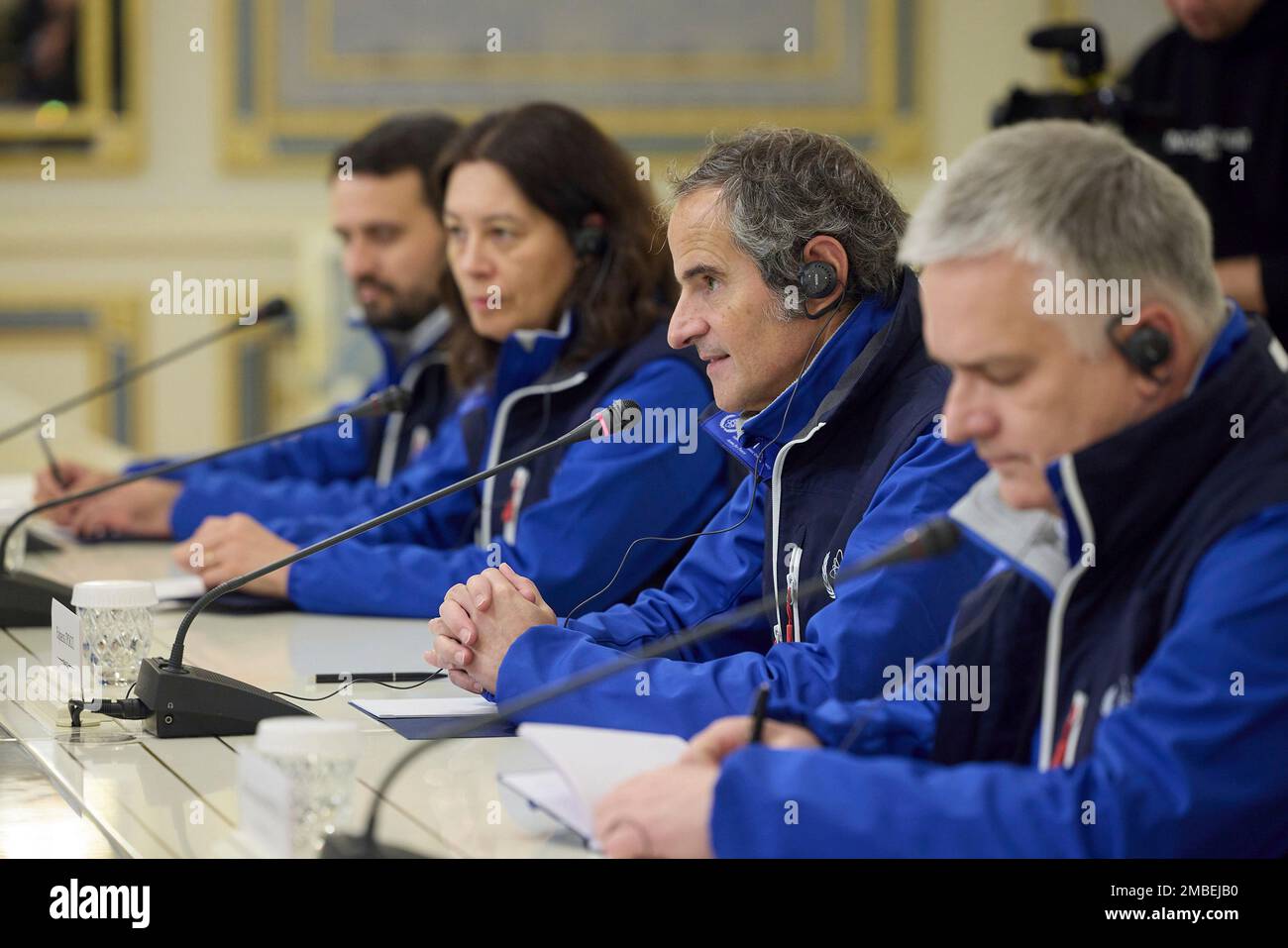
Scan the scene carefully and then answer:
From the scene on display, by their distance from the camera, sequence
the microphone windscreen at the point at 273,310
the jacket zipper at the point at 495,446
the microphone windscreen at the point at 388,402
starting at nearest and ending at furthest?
the microphone windscreen at the point at 388,402, the jacket zipper at the point at 495,446, the microphone windscreen at the point at 273,310

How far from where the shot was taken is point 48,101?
557 cm

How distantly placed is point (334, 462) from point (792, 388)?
1898 mm

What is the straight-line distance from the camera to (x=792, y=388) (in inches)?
69.8

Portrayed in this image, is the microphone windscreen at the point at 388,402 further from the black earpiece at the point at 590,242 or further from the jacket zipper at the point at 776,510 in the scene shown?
the jacket zipper at the point at 776,510

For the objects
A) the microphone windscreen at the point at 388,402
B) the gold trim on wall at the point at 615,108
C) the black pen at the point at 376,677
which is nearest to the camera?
the black pen at the point at 376,677

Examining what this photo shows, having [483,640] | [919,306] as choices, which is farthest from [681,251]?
[483,640]

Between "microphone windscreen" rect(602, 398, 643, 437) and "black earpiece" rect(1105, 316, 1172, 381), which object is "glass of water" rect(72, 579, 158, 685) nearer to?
"microphone windscreen" rect(602, 398, 643, 437)

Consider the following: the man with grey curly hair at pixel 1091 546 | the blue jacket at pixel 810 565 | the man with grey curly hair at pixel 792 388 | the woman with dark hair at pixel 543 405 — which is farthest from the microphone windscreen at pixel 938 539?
the woman with dark hair at pixel 543 405

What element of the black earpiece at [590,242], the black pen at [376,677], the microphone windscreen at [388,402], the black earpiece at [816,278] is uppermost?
the black earpiece at [590,242]

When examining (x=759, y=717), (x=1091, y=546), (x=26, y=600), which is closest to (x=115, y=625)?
(x=26, y=600)

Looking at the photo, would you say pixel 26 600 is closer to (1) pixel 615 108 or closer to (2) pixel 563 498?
(2) pixel 563 498

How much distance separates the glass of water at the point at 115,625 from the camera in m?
1.72

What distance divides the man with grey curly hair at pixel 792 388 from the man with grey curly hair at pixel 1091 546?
0.38 meters

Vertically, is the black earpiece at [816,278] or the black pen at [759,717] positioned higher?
the black earpiece at [816,278]
